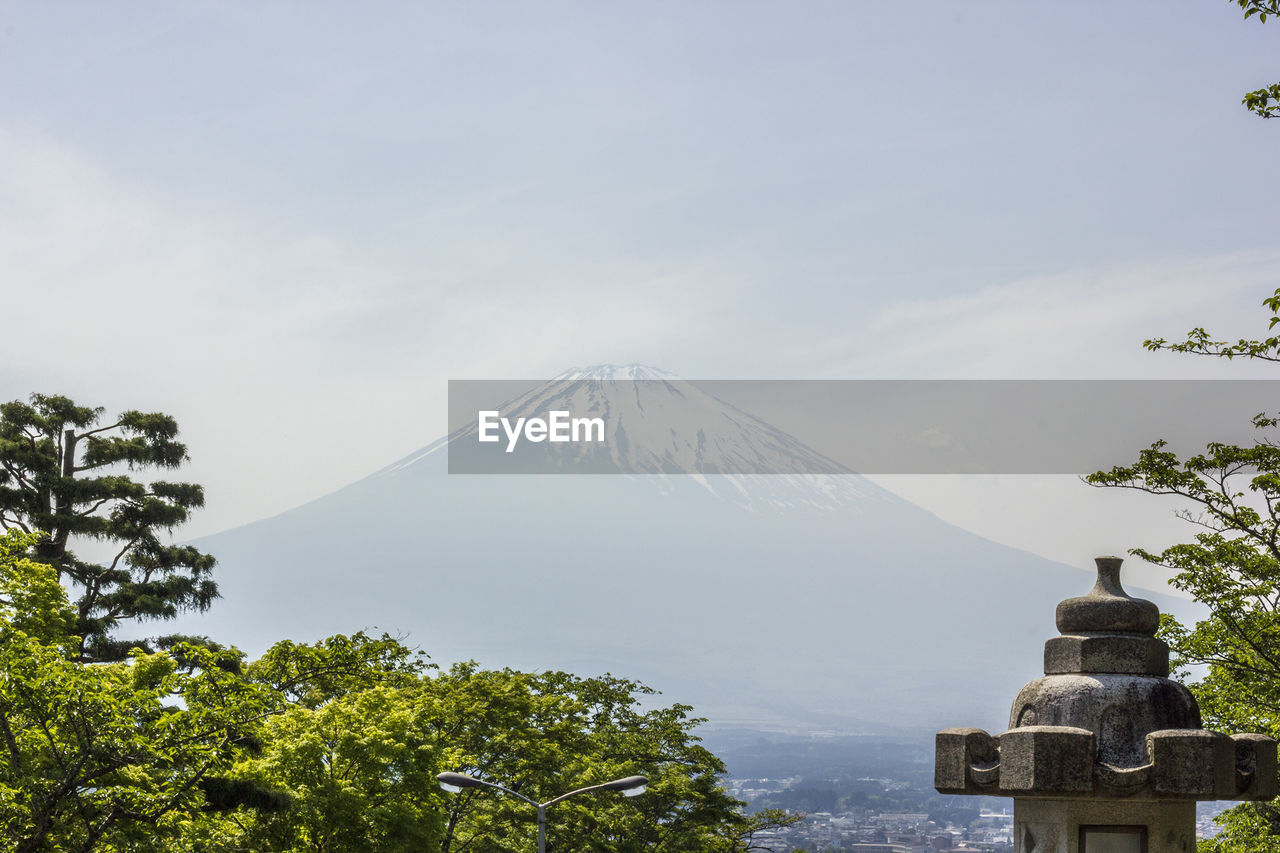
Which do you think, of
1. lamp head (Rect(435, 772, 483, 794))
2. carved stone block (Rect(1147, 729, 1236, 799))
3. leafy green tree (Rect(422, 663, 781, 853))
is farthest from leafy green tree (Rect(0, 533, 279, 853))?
carved stone block (Rect(1147, 729, 1236, 799))

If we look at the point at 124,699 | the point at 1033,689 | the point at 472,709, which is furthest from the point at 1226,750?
the point at 472,709

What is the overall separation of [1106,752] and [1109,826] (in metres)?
0.60

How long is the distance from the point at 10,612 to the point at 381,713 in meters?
7.77

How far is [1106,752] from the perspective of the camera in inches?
385

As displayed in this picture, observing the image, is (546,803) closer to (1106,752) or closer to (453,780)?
(453,780)

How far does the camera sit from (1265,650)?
69.9ft

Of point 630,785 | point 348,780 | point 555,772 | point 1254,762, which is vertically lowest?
point 555,772

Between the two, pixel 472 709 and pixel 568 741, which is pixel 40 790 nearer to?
pixel 472 709

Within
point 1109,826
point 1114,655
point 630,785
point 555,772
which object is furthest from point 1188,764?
point 555,772

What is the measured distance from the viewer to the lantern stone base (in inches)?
387

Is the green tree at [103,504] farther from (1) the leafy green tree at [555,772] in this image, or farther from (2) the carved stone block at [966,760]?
(2) the carved stone block at [966,760]

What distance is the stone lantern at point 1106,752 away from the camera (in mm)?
9461

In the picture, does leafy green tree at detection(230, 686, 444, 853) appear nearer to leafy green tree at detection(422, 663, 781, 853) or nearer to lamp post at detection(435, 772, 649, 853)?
lamp post at detection(435, 772, 649, 853)

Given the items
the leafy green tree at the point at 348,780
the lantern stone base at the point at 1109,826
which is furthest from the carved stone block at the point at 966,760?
the leafy green tree at the point at 348,780
